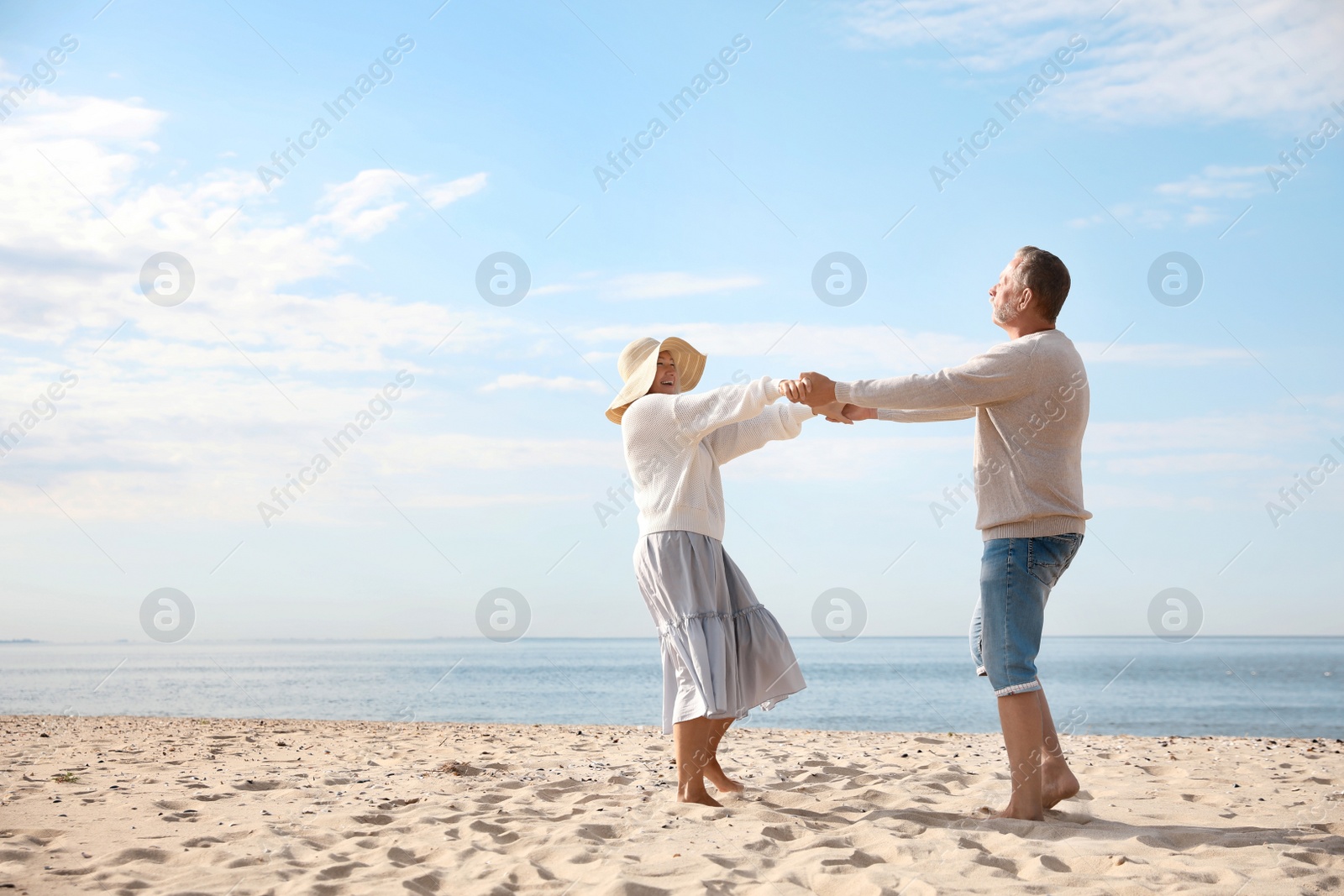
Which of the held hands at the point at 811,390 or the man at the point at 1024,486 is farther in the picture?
the held hands at the point at 811,390

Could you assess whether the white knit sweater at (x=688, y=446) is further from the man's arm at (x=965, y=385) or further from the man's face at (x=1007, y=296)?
the man's face at (x=1007, y=296)

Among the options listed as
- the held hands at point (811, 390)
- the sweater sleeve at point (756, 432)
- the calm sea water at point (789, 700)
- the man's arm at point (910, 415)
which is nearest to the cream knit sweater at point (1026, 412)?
the man's arm at point (910, 415)

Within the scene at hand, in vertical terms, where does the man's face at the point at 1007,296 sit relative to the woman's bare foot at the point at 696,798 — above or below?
above

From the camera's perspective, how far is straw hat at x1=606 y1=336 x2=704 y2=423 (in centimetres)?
425

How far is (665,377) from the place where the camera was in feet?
14.1

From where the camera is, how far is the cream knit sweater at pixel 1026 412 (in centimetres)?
351

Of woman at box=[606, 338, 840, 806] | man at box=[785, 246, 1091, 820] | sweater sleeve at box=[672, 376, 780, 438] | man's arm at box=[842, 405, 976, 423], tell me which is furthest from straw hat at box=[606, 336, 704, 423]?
man at box=[785, 246, 1091, 820]

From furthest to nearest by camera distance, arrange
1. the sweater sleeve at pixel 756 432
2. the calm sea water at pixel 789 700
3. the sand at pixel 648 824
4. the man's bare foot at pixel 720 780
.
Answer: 1. the calm sea water at pixel 789 700
2. the man's bare foot at pixel 720 780
3. the sweater sleeve at pixel 756 432
4. the sand at pixel 648 824

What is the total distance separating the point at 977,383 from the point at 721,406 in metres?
1.04

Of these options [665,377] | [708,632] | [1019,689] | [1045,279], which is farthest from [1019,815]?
[665,377]

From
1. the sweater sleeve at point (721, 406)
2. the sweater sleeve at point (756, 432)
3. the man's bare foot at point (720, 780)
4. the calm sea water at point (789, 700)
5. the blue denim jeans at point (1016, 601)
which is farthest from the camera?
the calm sea water at point (789, 700)

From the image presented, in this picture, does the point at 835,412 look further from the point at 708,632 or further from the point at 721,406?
the point at 708,632

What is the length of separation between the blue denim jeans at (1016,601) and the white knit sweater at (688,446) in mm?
1055

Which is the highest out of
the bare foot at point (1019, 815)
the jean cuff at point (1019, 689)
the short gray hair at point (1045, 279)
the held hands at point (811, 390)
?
the short gray hair at point (1045, 279)
